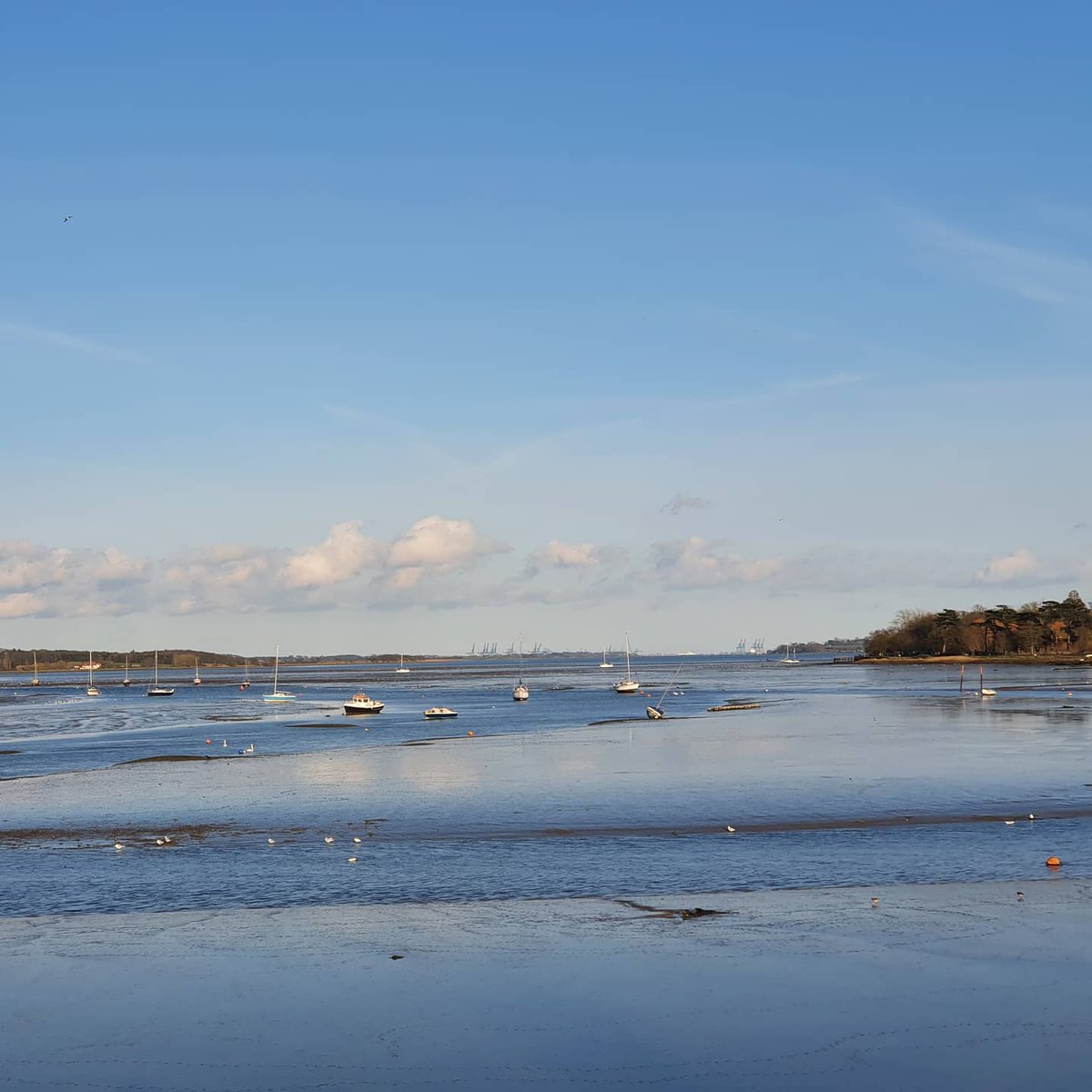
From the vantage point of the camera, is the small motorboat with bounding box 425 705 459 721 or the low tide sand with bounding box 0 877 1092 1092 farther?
the small motorboat with bounding box 425 705 459 721

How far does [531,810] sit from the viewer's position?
156 feet

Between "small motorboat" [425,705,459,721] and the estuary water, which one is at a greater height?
the estuary water

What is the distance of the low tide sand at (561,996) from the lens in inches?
663

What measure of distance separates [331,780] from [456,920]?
122 feet

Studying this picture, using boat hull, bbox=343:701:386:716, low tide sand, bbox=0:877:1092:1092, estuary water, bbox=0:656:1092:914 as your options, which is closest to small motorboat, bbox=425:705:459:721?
boat hull, bbox=343:701:386:716

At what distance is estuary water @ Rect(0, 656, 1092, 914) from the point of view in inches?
1246

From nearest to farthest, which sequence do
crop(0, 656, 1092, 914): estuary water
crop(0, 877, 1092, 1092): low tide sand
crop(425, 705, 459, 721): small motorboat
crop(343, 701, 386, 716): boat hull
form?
crop(0, 877, 1092, 1092): low tide sand → crop(0, 656, 1092, 914): estuary water → crop(425, 705, 459, 721): small motorboat → crop(343, 701, 386, 716): boat hull

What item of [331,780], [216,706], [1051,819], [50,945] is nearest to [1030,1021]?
[50,945]

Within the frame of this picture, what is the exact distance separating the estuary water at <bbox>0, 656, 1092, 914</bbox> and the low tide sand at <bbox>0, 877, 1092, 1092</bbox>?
12.2ft

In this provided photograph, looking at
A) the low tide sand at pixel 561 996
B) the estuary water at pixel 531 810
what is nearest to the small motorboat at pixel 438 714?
the estuary water at pixel 531 810

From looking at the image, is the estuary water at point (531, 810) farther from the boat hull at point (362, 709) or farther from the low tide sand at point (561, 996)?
the boat hull at point (362, 709)

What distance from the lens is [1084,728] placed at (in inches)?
3383

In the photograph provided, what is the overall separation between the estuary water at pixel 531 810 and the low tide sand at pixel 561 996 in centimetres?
372

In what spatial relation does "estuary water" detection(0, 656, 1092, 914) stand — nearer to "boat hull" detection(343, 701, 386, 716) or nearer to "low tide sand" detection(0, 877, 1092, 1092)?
"low tide sand" detection(0, 877, 1092, 1092)
